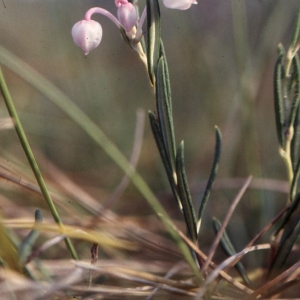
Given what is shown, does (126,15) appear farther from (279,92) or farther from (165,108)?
(279,92)

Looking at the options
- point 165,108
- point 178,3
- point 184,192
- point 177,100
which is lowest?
point 177,100

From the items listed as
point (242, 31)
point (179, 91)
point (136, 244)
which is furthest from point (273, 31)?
point (136, 244)

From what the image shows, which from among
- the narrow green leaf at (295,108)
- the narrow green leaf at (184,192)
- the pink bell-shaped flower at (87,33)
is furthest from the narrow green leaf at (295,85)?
the pink bell-shaped flower at (87,33)

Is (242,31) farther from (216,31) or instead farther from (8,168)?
(216,31)

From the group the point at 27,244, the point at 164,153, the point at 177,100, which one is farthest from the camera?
the point at 177,100

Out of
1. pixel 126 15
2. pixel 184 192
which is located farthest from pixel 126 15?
pixel 184 192

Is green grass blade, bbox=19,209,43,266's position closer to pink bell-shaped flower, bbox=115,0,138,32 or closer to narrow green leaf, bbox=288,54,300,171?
pink bell-shaped flower, bbox=115,0,138,32

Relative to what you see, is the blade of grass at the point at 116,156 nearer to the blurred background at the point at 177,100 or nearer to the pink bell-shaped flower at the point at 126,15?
the pink bell-shaped flower at the point at 126,15
